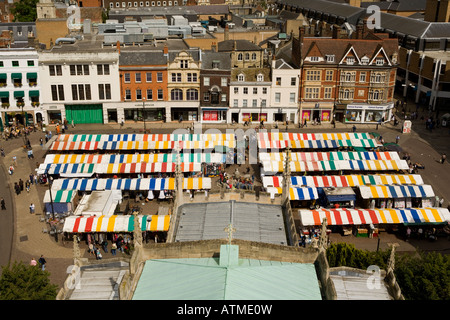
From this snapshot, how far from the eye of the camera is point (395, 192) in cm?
4847

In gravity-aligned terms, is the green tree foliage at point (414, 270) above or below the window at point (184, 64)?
below

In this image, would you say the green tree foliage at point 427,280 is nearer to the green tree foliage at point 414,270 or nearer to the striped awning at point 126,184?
the green tree foliage at point 414,270

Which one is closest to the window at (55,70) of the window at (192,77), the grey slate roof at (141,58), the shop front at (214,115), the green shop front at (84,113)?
the green shop front at (84,113)

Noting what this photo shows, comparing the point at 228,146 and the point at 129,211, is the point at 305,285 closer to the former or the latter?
the point at 129,211

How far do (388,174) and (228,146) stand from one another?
18876 millimetres

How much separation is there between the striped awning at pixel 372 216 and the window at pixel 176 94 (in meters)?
36.5

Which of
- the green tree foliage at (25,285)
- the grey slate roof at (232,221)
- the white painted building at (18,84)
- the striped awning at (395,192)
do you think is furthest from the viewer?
the white painted building at (18,84)

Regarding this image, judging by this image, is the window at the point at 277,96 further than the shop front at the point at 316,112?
No

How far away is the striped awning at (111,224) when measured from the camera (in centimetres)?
4134

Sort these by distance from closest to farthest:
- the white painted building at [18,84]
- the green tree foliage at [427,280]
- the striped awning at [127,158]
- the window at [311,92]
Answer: the green tree foliage at [427,280]
the striped awning at [127,158]
the white painted building at [18,84]
the window at [311,92]

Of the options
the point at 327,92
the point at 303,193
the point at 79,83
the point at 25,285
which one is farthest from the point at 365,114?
the point at 25,285

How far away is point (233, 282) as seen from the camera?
19453 mm

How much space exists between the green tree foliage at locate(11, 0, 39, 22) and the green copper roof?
4889 inches
